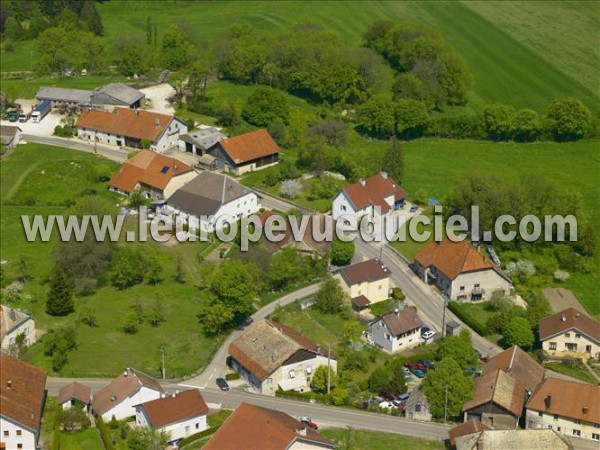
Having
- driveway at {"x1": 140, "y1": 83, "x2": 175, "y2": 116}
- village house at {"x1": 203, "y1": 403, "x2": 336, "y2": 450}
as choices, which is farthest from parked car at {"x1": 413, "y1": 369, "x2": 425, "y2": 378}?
driveway at {"x1": 140, "y1": 83, "x2": 175, "y2": 116}

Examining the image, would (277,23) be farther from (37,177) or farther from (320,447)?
(320,447)

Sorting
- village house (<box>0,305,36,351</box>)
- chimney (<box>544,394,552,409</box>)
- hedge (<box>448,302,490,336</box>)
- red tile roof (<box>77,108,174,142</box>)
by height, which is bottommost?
red tile roof (<box>77,108,174,142</box>)

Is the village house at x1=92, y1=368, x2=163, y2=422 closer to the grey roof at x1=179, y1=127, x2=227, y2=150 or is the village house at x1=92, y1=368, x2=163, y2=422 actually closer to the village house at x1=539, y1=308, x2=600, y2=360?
the village house at x1=539, y1=308, x2=600, y2=360

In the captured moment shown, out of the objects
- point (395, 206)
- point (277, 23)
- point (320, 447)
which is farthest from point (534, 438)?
point (277, 23)

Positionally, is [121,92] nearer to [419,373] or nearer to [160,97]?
[160,97]

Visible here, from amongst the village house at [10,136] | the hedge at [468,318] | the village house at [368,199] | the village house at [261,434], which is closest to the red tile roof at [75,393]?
the village house at [261,434]

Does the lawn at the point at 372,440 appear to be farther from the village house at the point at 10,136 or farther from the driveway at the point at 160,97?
the driveway at the point at 160,97
